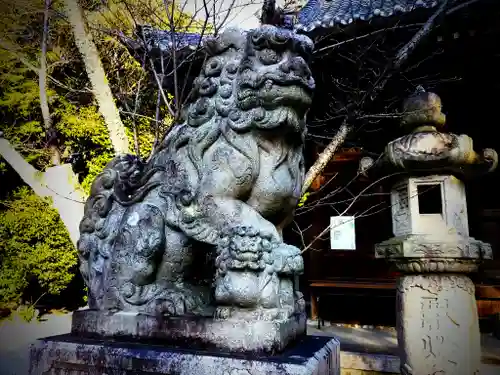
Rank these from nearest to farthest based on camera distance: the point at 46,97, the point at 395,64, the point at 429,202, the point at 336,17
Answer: the point at 395,64 → the point at 336,17 → the point at 429,202 → the point at 46,97

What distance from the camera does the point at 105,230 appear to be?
2289mm

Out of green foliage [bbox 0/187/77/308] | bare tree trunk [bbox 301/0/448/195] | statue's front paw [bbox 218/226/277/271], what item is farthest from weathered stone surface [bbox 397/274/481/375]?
green foliage [bbox 0/187/77/308]

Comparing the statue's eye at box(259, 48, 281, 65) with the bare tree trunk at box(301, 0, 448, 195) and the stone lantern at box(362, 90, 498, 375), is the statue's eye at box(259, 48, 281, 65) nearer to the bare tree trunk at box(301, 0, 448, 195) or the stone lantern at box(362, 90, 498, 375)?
the stone lantern at box(362, 90, 498, 375)

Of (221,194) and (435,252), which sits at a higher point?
(221,194)

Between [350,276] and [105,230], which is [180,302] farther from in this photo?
[350,276]

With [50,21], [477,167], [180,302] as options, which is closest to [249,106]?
[180,302]

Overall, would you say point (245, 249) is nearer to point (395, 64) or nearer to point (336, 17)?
point (395, 64)

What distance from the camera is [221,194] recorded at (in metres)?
1.97

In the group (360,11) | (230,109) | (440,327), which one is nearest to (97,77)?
(360,11)

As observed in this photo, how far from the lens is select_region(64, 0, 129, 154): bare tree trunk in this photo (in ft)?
21.1

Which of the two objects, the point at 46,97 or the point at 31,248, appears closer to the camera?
the point at 46,97

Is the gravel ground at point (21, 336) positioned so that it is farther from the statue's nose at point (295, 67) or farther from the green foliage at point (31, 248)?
the statue's nose at point (295, 67)

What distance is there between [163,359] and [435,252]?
10.2 feet

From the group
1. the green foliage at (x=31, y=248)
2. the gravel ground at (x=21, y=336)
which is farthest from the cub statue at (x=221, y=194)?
the green foliage at (x=31, y=248)
